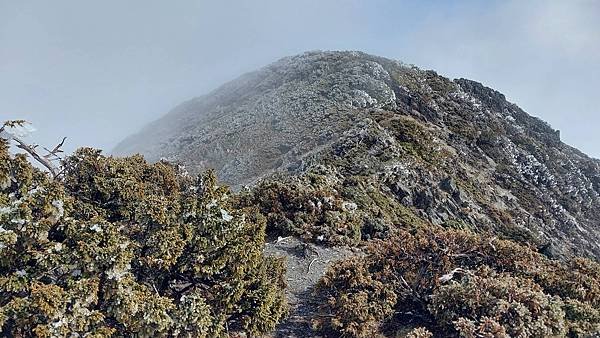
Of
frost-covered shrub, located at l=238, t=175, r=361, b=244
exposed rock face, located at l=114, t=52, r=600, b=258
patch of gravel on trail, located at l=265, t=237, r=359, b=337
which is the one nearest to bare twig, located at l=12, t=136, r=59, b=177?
patch of gravel on trail, located at l=265, t=237, r=359, b=337

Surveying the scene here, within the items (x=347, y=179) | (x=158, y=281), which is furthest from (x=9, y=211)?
(x=347, y=179)

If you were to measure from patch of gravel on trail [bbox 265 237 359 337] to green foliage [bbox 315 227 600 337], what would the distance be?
0.60 m

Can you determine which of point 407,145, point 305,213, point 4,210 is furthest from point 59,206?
point 407,145

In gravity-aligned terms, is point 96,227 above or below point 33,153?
below

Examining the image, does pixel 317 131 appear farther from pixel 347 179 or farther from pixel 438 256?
pixel 438 256

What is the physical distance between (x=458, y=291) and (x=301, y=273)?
5.77 metres

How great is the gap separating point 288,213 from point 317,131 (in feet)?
86.1

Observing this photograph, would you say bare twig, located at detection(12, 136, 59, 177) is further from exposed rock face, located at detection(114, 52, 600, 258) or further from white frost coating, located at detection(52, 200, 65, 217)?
exposed rock face, located at detection(114, 52, 600, 258)

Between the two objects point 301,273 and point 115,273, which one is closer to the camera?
point 115,273

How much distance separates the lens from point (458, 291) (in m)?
10.9

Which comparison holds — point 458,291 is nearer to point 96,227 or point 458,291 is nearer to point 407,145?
point 96,227

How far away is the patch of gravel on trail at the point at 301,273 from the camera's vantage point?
11.6 meters

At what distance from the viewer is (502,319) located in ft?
33.6

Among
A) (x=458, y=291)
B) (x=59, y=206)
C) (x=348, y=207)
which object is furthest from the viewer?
(x=348, y=207)
